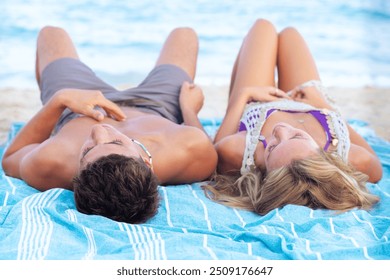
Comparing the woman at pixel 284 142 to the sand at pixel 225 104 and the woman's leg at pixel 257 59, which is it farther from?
the sand at pixel 225 104

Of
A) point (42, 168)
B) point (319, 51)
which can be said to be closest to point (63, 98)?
point (42, 168)

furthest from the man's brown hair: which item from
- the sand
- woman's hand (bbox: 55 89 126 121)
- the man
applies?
the sand

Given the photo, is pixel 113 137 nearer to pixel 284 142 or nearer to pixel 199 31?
pixel 284 142

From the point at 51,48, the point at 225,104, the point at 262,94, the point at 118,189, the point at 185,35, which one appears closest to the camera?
the point at 118,189

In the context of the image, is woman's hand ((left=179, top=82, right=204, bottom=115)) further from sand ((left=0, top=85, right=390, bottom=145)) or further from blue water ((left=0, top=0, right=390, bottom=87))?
blue water ((left=0, top=0, right=390, bottom=87))

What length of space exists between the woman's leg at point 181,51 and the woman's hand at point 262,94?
2.21ft

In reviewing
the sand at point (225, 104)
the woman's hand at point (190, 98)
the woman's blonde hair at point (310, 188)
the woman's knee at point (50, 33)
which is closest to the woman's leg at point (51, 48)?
the woman's knee at point (50, 33)

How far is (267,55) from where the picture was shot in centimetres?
444

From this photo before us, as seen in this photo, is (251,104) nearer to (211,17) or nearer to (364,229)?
(364,229)

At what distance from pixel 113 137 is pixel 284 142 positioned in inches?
32.4

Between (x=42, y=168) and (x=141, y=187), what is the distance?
73 cm

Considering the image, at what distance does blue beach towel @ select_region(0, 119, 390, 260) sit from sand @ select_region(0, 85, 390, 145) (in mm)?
2537

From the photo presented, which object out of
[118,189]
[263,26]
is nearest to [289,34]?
[263,26]

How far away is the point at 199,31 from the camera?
1268 centimetres
